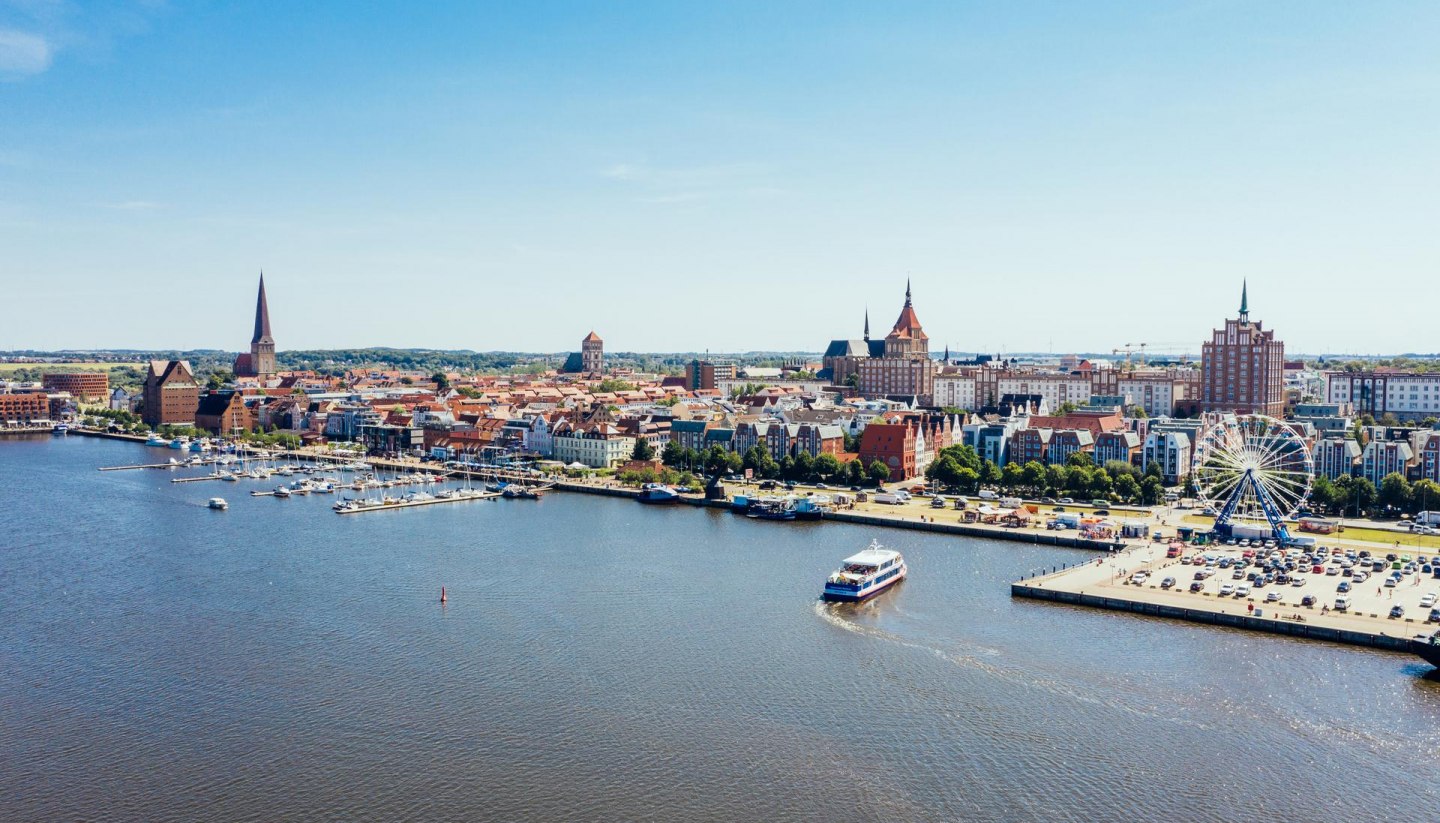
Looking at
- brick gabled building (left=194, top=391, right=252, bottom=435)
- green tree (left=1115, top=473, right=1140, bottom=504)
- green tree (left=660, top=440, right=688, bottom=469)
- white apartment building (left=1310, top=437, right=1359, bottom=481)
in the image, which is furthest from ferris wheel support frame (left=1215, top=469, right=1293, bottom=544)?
brick gabled building (left=194, top=391, right=252, bottom=435)

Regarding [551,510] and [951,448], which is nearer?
[551,510]

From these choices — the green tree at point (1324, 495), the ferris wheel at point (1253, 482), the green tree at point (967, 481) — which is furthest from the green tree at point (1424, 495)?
the green tree at point (967, 481)

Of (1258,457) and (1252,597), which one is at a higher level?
(1258,457)

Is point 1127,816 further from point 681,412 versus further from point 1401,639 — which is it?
point 681,412

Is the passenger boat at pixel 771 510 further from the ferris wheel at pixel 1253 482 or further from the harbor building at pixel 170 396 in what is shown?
the harbor building at pixel 170 396

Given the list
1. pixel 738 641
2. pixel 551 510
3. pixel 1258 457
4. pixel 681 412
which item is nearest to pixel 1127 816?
pixel 738 641
